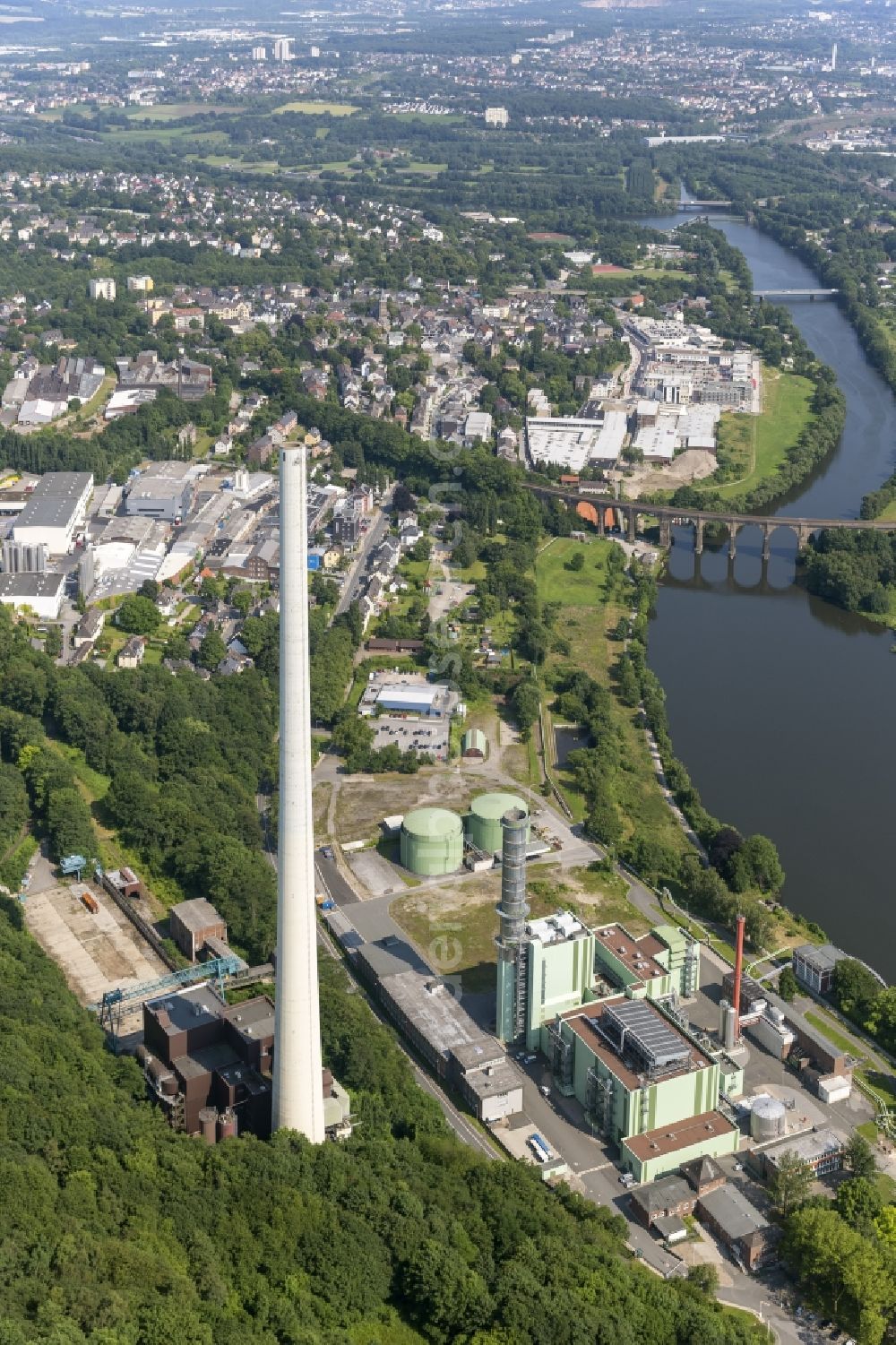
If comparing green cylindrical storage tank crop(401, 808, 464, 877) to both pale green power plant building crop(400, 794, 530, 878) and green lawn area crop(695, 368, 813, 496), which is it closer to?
pale green power plant building crop(400, 794, 530, 878)

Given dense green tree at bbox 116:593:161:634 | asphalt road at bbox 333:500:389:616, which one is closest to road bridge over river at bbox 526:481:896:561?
asphalt road at bbox 333:500:389:616

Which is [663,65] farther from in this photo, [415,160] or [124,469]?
[124,469]

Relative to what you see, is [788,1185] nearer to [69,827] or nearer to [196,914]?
[196,914]

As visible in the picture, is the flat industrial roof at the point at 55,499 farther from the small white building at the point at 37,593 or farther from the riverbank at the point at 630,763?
the riverbank at the point at 630,763

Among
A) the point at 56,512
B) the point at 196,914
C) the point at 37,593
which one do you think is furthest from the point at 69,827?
the point at 56,512

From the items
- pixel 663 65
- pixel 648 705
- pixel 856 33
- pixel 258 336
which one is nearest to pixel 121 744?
pixel 648 705
